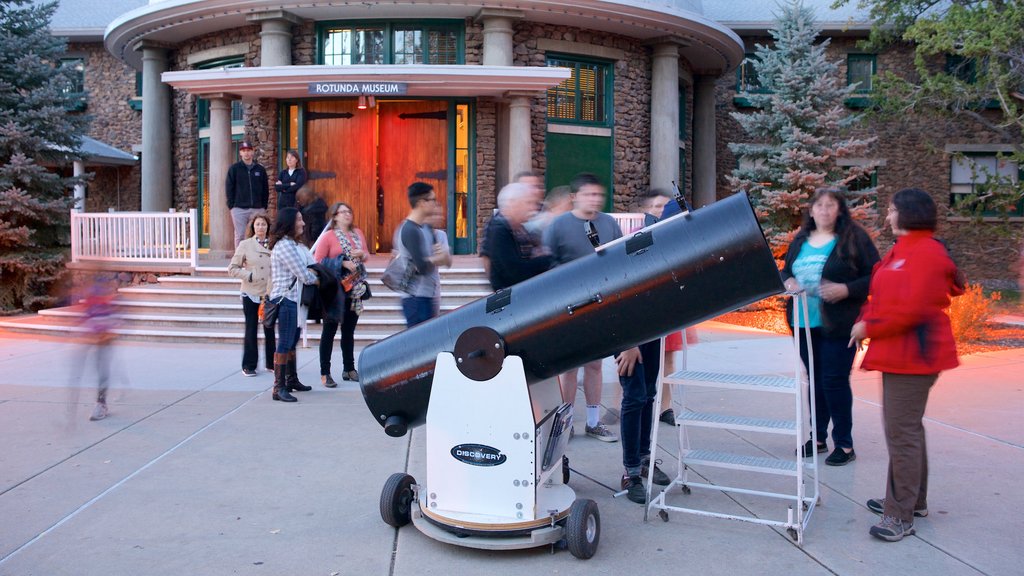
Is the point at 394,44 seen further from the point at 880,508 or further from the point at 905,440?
the point at 905,440

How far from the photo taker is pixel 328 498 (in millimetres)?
4914

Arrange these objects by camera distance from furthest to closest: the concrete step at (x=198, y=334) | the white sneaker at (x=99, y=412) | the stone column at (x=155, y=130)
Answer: the stone column at (x=155, y=130)
the concrete step at (x=198, y=334)
the white sneaker at (x=99, y=412)

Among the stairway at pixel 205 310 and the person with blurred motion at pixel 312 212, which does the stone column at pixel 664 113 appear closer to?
the stairway at pixel 205 310

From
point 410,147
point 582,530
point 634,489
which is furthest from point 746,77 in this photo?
point 582,530

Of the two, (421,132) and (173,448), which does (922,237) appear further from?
(421,132)

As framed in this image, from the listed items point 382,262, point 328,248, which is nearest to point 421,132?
point 382,262

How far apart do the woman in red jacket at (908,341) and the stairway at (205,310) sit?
719cm

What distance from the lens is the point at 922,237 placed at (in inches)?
170

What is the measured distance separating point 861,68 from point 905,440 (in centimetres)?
1951

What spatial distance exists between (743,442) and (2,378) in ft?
23.8

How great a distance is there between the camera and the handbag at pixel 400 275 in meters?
6.14

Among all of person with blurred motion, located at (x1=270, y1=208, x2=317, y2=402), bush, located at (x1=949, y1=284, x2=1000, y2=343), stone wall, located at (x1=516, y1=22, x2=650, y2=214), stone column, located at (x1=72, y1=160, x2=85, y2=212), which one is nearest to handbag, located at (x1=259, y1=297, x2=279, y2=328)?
person with blurred motion, located at (x1=270, y1=208, x2=317, y2=402)

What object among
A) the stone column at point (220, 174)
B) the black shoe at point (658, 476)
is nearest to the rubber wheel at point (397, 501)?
the black shoe at point (658, 476)

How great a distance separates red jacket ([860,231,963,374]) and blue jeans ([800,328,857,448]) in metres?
1.15
